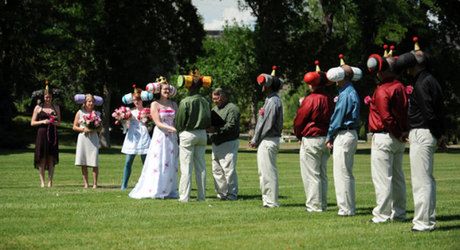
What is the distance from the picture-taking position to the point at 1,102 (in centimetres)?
4625

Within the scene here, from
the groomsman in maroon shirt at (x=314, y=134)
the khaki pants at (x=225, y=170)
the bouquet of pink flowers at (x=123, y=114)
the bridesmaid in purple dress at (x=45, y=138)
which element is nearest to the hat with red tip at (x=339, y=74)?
the groomsman in maroon shirt at (x=314, y=134)

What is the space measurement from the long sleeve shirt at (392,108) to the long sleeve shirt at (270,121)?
284 cm

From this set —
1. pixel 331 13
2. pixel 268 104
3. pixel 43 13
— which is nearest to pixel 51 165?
pixel 268 104

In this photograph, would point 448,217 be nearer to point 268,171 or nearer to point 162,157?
point 268,171

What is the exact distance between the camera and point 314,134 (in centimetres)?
1437

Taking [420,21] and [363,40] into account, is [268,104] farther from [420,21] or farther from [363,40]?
[363,40]

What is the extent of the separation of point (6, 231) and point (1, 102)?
35.6 meters

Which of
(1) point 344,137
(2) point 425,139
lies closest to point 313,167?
(1) point 344,137

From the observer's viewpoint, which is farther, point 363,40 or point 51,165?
point 363,40

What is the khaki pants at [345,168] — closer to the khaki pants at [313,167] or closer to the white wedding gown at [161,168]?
the khaki pants at [313,167]

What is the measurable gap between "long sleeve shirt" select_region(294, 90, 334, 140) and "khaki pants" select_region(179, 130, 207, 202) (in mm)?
2718

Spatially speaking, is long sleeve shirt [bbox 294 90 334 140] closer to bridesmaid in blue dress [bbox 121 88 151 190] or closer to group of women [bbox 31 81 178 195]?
group of women [bbox 31 81 178 195]

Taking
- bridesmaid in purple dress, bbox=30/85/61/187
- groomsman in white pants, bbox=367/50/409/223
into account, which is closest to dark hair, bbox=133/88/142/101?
bridesmaid in purple dress, bbox=30/85/61/187

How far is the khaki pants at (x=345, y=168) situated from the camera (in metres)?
13.6
